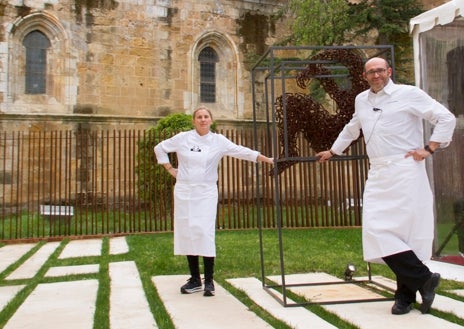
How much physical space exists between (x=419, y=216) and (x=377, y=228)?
33cm

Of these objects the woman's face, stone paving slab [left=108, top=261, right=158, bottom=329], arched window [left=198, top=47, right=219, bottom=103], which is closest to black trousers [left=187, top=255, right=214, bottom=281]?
stone paving slab [left=108, top=261, right=158, bottom=329]

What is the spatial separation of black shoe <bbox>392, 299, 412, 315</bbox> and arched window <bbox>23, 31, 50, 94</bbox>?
13.5m

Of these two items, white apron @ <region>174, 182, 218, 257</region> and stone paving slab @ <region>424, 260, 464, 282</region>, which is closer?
white apron @ <region>174, 182, 218, 257</region>

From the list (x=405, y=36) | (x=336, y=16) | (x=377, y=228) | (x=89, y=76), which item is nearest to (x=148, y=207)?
(x=89, y=76)

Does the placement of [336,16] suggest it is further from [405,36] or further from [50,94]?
[50,94]

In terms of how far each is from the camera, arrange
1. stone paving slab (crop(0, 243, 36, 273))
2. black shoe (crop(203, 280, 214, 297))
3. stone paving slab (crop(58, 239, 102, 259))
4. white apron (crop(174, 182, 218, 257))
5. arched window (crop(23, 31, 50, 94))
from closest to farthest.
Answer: black shoe (crop(203, 280, 214, 297)) < white apron (crop(174, 182, 218, 257)) < stone paving slab (crop(0, 243, 36, 273)) < stone paving slab (crop(58, 239, 102, 259)) < arched window (crop(23, 31, 50, 94))

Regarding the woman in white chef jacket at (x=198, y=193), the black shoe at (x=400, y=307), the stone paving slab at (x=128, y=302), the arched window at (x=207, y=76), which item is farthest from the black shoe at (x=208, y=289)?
the arched window at (x=207, y=76)

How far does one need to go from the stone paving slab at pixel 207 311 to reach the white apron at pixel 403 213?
112 cm

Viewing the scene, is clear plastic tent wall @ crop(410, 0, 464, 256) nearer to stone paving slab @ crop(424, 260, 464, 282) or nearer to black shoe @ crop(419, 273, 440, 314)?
stone paving slab @ crop(424, 260, 464, 282)

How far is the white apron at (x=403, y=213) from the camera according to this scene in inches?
142

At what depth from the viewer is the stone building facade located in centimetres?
1430

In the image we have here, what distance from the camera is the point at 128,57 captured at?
15.2 m

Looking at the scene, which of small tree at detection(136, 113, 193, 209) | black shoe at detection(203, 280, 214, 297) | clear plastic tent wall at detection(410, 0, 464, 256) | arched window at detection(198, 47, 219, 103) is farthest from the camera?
arched window at detection(198, 47, 219, 103)

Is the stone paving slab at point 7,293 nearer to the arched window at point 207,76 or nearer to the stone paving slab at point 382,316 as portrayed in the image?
the stone paving slab at point 382,316
